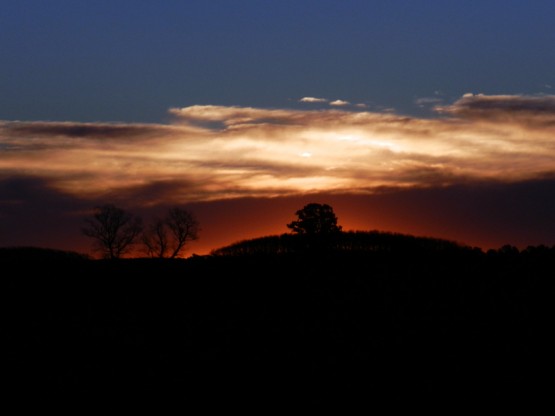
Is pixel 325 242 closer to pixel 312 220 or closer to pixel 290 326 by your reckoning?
pixel 312 220

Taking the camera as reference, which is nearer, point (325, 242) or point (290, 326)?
point (290, 326)

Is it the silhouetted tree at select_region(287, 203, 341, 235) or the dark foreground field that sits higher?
the silhouetted tree at select_region(287, 203, 341, 235)

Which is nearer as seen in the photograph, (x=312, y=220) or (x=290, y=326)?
(x=290, y=326)

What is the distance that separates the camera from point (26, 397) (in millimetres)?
18641

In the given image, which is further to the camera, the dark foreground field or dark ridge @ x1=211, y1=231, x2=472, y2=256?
dark ridge @ x1=211, y1=231, x2=472, y2=256

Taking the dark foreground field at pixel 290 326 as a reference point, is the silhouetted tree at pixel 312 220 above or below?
above

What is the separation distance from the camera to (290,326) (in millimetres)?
23469

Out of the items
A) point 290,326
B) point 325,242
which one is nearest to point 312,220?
point 325,242

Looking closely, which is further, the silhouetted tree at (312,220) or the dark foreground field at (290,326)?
the silhouetted tree at (312,220)

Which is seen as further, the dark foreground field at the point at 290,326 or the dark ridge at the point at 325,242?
the dark ridge at the point at 325,242

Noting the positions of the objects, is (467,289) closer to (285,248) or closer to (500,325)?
(500,325)

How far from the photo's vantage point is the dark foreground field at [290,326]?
19188mm

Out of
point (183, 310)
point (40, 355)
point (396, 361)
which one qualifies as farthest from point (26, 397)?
point (396, 361)

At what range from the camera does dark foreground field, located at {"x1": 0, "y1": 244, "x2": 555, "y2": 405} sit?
19188mm
